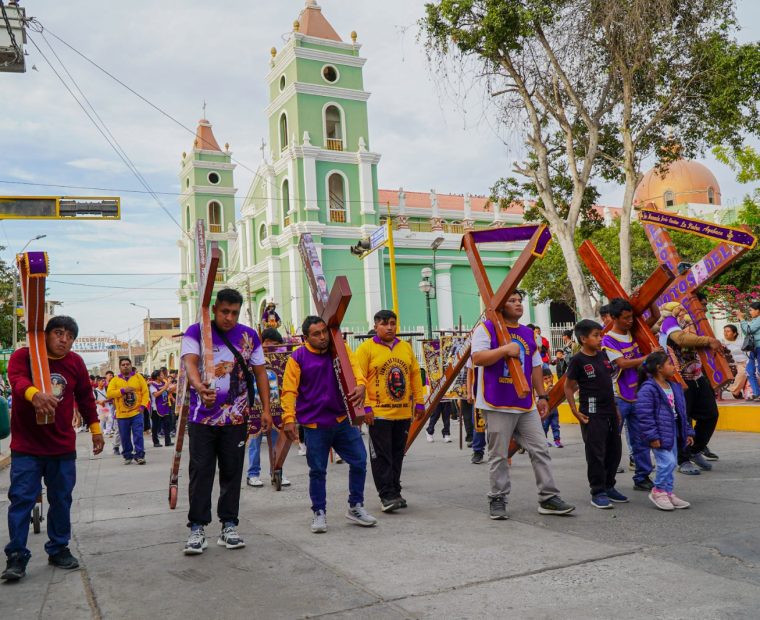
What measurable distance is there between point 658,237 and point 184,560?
21.4 ft

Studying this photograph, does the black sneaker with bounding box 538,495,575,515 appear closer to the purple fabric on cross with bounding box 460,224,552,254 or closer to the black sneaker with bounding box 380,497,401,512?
the black sneaker with bounding box 380,497,401,512

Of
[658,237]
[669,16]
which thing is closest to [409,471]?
[658,237]

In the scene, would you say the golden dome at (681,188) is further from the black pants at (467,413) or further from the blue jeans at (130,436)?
the blue jeans at (130,436)

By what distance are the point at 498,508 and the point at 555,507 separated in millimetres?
442

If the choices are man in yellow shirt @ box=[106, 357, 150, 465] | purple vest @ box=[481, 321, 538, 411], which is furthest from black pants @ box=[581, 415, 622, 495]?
man in yellow shirt @ box=[106, 357, 150, 465]

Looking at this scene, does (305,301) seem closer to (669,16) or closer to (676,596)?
(669,16)

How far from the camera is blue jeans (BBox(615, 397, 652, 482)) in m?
6.24

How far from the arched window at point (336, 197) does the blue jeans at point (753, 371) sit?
25658 mm

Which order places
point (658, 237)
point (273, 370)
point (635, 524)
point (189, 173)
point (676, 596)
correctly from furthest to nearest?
point (189, 173), point (273, 370), point (658, 237), point (635, 524), point (676, 596)

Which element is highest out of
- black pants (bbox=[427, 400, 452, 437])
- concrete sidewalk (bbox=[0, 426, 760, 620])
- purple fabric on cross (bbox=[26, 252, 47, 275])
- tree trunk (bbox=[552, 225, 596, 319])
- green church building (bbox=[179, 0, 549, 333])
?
green church building (bbox=[179, 0, 549, 333])

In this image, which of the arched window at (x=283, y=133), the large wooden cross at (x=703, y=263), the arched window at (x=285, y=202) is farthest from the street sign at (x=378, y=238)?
the arched window at (x=283, y=133)

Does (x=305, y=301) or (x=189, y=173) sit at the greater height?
(x=189, y=173)

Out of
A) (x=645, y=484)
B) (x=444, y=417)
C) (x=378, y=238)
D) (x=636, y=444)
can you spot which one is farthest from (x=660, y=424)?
(x=378, y=238)

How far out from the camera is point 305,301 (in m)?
34.2
